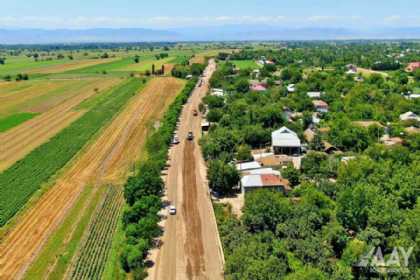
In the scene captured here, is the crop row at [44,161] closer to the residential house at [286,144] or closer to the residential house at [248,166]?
the residential house at [248,166]

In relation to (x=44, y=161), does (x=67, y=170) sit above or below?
below

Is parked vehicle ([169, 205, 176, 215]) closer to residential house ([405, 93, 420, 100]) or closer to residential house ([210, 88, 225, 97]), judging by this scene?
Answer: residential house ([210, 88, 225, 97])

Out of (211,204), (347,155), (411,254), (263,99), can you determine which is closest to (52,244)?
(211,204)

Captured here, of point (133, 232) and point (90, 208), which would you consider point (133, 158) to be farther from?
Result: point (133, 232)

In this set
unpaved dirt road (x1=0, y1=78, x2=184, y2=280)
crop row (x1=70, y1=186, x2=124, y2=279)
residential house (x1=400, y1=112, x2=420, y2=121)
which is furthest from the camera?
residential house (x1=400, y1=112, x2=420, y2=121)

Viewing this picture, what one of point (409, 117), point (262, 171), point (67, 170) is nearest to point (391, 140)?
point (409, 117)

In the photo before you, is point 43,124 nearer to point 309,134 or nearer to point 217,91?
point 217,91

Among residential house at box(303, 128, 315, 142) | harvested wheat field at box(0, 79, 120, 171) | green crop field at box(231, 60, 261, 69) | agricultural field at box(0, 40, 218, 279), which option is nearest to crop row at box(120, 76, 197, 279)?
agricultural field at box(0, 40, 218, 279)
